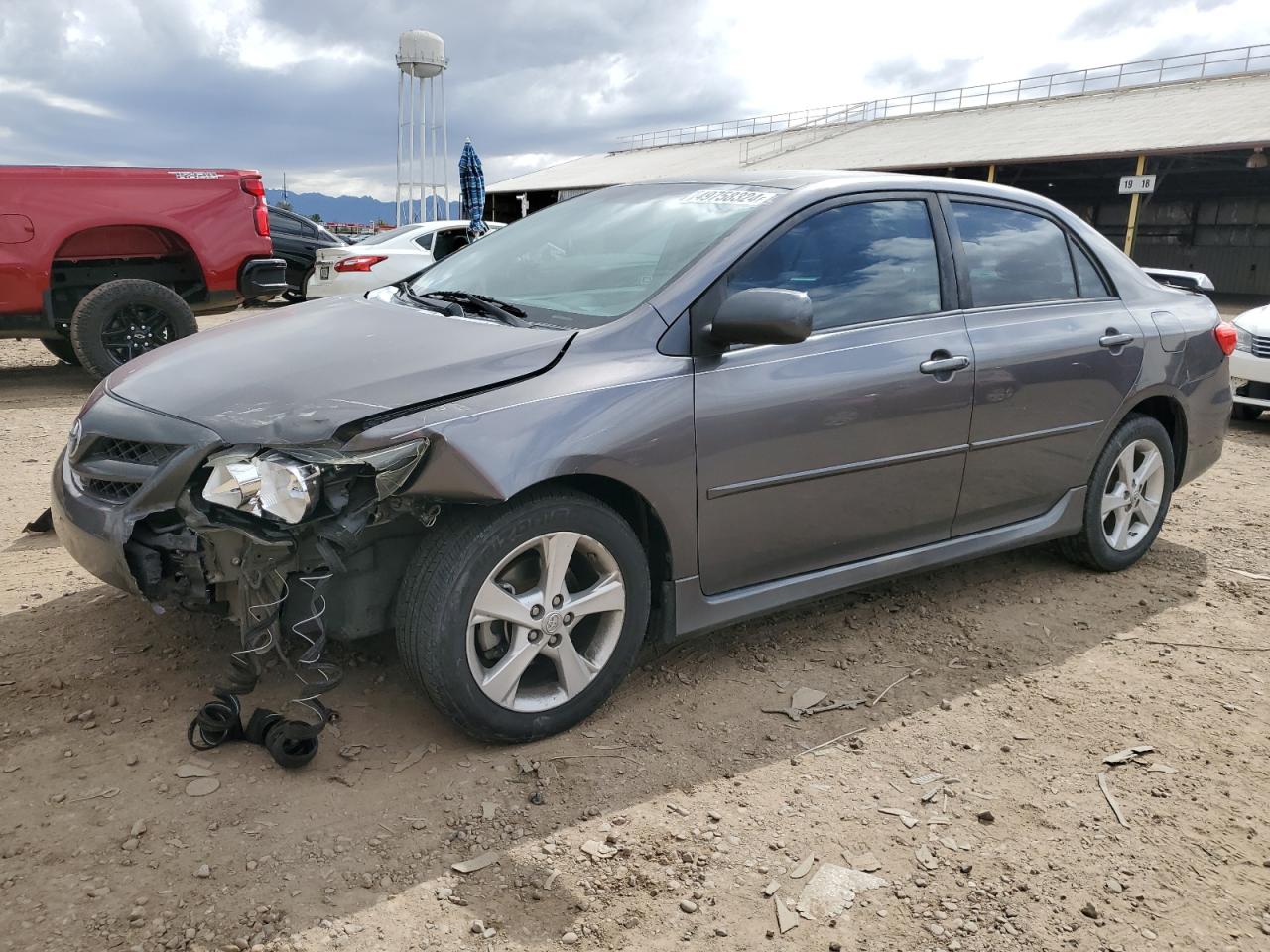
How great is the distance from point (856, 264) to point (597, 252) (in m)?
0.89

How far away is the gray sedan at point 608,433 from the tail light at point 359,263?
24.2ft

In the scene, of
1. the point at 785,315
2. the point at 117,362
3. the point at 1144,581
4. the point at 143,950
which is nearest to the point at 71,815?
the point at 143,950

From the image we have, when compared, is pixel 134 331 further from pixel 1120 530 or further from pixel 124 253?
pixel 1120 530

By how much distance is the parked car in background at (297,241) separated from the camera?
1362 cm

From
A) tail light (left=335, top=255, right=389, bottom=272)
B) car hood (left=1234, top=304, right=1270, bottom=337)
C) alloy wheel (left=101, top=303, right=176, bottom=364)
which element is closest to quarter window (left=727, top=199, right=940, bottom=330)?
car hood (left=1234, top=304, right=1270, bottom=337)

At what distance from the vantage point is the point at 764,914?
2242 mm

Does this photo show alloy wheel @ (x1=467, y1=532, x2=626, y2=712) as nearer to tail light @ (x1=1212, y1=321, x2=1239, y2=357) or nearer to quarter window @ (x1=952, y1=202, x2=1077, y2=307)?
quarter window @ (x1=952, y1=202, x2=1077, y2=307)

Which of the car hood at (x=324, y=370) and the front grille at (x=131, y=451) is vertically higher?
the car hood at (x=324, y=370)

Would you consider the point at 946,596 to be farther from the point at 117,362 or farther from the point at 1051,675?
the point at 117,362

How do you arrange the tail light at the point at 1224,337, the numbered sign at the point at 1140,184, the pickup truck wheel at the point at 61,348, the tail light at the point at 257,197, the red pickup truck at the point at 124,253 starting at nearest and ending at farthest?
the tail light at the point at 1224,337, the red pickup truck at the point at 124,253, the tail light at the point at 257,197, the pickup truck wheel at the point at 61,348, the numbered sign at the point at 1140,184

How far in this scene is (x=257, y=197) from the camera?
837 cm

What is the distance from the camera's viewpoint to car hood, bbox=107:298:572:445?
8.56 feet

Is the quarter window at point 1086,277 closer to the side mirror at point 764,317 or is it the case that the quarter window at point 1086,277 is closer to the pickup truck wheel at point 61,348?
the side mirror at point 764,317

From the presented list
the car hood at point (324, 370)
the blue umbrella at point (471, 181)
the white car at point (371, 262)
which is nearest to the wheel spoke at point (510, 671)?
the car hood at point (324, 370)
